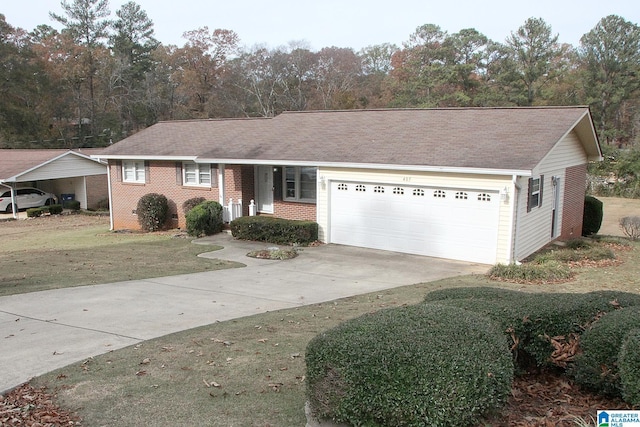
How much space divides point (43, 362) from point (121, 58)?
5778cm

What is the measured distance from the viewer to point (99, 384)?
5.61 meters

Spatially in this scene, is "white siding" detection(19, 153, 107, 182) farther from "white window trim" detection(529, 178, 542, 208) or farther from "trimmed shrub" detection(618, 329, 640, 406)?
"trimmed shrub" detection(618, 329, 640, 406)

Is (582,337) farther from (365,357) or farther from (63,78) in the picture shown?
(63,78)

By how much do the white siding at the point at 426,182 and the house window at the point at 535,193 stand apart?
1391 millimetres

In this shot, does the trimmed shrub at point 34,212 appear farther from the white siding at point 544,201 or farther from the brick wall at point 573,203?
the brick wall at point 573,203

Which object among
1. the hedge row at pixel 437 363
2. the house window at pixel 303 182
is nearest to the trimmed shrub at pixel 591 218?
the house window at pixel 303 182

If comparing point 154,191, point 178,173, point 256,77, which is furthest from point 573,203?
point 256,77

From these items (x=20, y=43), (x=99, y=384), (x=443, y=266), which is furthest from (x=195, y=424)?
(x=20, y=43)

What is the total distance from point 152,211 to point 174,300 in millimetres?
11980

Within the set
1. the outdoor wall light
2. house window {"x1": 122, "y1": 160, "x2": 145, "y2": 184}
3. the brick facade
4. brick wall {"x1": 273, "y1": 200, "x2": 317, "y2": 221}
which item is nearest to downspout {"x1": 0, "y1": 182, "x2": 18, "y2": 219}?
the brick facade

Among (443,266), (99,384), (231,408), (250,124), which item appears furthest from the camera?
(250,124)

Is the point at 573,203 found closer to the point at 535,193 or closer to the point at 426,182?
the point at 535,193

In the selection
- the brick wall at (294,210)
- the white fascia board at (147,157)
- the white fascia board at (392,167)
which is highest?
the white fascia board at (147,157)

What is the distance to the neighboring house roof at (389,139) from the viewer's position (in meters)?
14.8
